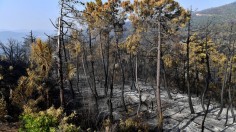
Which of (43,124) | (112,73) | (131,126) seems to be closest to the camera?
(43,124)

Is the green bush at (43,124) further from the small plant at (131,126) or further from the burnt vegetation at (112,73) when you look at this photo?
the small plant at (131,126)

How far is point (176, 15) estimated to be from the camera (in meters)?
39.8

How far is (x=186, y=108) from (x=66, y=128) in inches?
903

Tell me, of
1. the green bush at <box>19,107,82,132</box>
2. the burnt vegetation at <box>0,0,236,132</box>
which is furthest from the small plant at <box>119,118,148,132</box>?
the green bush at <box>19,107,82,132</box>

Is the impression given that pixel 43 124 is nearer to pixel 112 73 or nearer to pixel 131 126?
pixel 131 126

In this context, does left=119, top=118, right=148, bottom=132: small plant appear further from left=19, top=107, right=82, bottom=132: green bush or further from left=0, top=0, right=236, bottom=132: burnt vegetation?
left=19, top=107, right=82, bottom=132: green bush

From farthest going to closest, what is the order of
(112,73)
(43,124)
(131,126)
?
(112,73) → (131,126) → (43,124)

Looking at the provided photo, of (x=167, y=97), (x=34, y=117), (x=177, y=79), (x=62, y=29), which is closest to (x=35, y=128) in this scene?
(x=34, y=117)

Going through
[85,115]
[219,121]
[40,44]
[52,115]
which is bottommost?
[219,121]

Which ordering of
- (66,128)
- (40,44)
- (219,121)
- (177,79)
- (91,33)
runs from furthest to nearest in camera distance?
(177,79) → (91,33) → (219,121) → (40,44) → (66,128)

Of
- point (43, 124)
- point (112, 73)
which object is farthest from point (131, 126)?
point (112, 73)

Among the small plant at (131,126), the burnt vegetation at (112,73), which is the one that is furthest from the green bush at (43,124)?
the small plant at (131,126)

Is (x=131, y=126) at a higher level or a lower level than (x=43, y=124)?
lower

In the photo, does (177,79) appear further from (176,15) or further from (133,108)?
(133,108)
